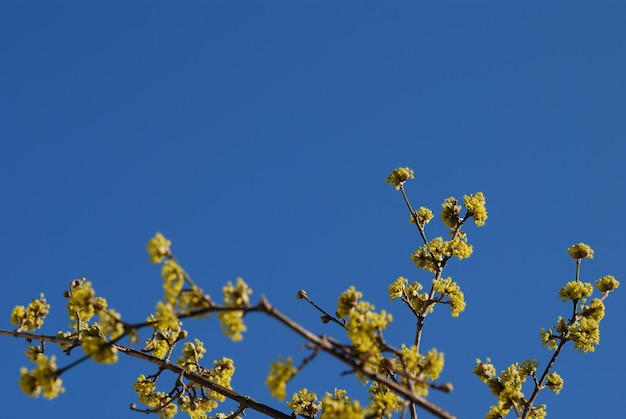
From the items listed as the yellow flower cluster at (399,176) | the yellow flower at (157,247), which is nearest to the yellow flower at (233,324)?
the yellow flower at (157,247)

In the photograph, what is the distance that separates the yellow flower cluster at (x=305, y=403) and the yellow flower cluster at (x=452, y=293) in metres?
1.95

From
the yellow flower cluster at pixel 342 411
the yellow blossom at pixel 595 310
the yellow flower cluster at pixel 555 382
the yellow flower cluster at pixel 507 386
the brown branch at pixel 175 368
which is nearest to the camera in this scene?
the yellow flower cluster at pixel 342 411

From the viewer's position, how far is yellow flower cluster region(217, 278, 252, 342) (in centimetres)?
406

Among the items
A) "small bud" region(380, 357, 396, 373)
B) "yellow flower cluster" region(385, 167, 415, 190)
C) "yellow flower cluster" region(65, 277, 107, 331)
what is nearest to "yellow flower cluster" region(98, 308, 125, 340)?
"yellow flower cluster" region(65, 277, 107, 331)

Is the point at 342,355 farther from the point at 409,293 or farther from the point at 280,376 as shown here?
the point at 409,293

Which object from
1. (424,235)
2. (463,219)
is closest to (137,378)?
(424,235)

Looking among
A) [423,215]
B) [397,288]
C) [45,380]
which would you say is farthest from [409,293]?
[45,380]

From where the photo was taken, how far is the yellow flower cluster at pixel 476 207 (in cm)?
855

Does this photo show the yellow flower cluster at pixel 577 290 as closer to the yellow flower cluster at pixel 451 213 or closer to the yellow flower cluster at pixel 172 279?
the yellow flower cluster at pixel 451 213

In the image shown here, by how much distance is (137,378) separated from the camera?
729cm

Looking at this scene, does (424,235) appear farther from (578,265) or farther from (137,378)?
(137,378)

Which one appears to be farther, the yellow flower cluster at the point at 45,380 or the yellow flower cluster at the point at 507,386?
the yellow flower cluster at the point at 507,386

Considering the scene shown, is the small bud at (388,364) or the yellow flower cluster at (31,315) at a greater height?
the yellow flower cluster at (31,315)

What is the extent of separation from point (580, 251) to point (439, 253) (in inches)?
81.9
